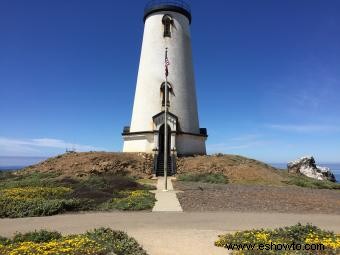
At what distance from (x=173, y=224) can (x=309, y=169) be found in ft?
91.6

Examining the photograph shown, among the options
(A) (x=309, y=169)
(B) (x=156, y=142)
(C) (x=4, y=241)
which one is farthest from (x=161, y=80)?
(C) (x=4, y=241)

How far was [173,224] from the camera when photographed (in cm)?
1090

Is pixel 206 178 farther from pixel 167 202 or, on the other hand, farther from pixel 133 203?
pixel 133 203

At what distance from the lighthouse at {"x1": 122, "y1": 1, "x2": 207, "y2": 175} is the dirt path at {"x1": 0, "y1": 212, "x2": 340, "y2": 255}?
1732 centimetres

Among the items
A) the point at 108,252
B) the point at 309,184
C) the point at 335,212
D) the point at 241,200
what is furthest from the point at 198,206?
the point at 309,184

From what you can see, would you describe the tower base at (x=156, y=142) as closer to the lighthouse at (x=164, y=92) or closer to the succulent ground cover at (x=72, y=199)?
the lighthouse at (x=164, y=92)

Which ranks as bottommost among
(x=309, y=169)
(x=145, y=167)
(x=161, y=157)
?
(x=145, y=167)

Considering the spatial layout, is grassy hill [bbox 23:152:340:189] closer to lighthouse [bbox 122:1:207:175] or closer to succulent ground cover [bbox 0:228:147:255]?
lighthouse [bbox 122:1:207:175]

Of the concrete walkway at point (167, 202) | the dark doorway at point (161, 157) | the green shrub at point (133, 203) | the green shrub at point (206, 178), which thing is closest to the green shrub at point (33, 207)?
the green shrub at point (133, 203)

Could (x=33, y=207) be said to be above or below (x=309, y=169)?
below

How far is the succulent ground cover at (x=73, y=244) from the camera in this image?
7.38m

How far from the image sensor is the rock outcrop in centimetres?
3506

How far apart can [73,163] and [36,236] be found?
18.4 m

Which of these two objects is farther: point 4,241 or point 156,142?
point 156,142
